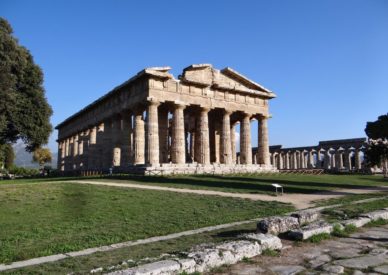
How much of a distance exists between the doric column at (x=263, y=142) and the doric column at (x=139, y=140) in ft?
53.5

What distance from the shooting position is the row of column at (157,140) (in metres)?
35.7

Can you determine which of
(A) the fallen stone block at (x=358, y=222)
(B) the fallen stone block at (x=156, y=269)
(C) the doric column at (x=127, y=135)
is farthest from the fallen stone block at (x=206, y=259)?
(C) the doric column at (x=127, y=135)

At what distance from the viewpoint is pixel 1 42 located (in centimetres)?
3130

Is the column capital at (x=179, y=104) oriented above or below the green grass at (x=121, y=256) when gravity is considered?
above

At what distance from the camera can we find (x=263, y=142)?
149 feet

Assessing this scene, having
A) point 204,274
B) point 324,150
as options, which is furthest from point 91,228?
point 324,150

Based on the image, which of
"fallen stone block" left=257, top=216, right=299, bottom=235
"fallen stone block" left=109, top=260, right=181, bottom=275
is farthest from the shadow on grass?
"fallen stone block" left=109, top=260, right=181, bottom=275

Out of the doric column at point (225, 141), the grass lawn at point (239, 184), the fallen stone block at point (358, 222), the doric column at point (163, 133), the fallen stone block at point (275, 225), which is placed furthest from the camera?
the doric column at point (163, 133)

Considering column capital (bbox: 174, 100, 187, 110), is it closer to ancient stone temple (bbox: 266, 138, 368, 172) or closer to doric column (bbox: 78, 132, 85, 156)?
doric column (bbox: 78, 132, 85, 156)

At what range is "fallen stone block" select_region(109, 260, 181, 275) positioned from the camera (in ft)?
15.9

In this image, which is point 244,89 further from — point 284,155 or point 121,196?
point 284,155

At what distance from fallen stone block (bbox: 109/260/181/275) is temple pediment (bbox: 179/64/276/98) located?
33.5 m

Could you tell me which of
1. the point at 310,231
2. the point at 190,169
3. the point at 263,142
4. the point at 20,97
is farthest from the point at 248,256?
the point at 263,142

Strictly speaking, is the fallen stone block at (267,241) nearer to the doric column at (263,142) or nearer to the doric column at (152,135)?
the doric column at (152,135)
